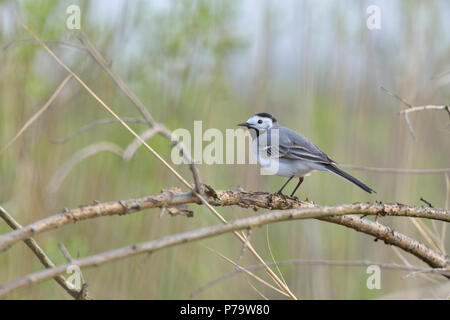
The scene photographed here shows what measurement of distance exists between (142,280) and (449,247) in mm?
3114

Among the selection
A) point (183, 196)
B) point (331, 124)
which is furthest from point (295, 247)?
point (183, 196)

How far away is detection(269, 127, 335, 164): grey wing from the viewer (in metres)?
3.64

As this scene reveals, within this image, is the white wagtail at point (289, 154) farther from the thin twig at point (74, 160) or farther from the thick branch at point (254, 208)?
the thin twig at point (74, 160)

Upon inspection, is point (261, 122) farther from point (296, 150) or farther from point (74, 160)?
point (74, 160)

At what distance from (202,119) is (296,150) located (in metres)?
0.87

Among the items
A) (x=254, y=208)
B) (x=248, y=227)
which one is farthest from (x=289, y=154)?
(x=248, y=227)

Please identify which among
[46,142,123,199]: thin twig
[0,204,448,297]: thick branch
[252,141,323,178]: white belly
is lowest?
[0,204,448,297]: thick branch

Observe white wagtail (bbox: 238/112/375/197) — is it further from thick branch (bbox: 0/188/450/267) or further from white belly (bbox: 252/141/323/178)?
thick branch (bbox: 0/188/450/267)

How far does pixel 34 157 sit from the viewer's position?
12.5ft

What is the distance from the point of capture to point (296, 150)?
3.76 meters

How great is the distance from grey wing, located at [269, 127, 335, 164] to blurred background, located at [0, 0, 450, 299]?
1.84ft

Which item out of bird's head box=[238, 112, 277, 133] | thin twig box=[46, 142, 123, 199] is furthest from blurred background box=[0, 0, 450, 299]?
thin twig box=[46, 142, 123, 199]

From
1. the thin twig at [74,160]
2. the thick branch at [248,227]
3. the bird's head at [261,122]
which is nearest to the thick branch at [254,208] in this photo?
the thick branch at [248,227]

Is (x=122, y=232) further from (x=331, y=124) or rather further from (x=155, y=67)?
(x=331, y=124)
